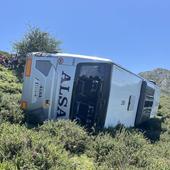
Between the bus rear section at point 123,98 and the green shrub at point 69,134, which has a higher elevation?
the bus rear section at point 123,98

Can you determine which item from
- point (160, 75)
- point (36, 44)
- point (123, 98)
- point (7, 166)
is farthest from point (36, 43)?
point (160, 75)

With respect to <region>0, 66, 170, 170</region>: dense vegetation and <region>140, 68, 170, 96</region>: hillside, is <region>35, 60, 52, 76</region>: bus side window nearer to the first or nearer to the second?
<region>0, 66, 170, 170</region>: dense vegetation

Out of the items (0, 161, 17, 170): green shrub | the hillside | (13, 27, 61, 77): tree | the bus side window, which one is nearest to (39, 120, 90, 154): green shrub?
the bus side window

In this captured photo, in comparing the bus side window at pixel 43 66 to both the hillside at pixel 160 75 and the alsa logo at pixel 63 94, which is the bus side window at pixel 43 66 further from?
the hillside at pixel 160 75

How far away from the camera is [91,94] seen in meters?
12.1

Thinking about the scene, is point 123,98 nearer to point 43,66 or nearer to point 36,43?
point 43,66

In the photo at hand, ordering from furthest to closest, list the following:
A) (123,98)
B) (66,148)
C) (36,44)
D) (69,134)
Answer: (36,44), (123,98), (69,134), (66,148)

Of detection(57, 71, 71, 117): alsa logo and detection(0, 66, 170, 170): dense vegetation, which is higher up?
detection(57, 71, 71, 117): alsa logo

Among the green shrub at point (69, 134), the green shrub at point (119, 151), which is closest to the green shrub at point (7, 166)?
the green shrub at point (119, 151)

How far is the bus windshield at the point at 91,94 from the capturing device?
471 inches

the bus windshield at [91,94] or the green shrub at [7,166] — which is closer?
the green shrub at [7,166]

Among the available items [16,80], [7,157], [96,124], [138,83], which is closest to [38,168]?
[7,157]

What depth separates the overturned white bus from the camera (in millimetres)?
12031

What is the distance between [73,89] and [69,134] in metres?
2.33
